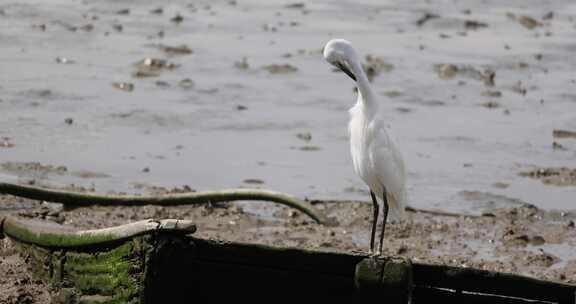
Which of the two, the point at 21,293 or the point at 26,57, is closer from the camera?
the point at 21,293

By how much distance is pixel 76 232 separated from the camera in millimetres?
7035

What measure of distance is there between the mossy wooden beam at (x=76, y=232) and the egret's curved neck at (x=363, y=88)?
1.50 metres

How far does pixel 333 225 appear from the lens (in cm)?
982

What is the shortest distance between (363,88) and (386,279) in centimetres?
156

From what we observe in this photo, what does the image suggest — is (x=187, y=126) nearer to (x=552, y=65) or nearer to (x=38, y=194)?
(x=38, y=194)

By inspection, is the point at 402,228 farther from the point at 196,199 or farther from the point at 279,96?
the point at 279,96

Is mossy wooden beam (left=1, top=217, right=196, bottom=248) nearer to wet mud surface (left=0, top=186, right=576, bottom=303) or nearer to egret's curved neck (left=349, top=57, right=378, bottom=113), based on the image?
egret's curved neck (left=349, top=57, right=378, bottom=113)

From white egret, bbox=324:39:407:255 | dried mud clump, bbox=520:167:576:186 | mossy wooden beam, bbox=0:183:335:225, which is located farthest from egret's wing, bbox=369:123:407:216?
dried mud clump, bbox=520:167:576:186

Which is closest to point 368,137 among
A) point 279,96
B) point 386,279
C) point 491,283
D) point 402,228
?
point 386,279

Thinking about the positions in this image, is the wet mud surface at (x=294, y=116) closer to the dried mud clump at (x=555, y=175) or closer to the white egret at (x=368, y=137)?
the dried mud clump at (x=555, y=175)

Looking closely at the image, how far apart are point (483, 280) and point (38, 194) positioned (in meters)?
4.44

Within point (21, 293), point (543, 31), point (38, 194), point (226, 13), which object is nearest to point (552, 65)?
point (543, 31)

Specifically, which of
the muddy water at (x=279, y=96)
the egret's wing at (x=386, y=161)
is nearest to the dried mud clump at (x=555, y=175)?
the muddy water at (x=279, y=96)

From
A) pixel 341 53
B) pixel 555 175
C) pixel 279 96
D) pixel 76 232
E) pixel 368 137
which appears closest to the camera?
pixel 76 232
